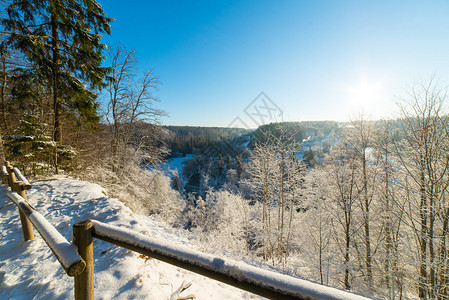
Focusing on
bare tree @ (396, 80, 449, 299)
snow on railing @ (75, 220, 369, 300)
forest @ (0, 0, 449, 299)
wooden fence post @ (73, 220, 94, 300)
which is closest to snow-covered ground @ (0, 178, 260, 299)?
wooden fence post @ (73, 220, 94, 300)

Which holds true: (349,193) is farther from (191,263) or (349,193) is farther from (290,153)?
(191,263)

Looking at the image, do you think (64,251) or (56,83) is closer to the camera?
(64,251)

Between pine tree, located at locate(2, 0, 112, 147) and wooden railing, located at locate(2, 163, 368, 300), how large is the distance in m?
8.07

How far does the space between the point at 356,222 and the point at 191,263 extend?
38.2ft

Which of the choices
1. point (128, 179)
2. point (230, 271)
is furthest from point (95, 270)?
point (128, 179)

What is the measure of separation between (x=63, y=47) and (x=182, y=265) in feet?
34.3

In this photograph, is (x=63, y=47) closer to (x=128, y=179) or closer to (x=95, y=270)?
(x=128, y=179)

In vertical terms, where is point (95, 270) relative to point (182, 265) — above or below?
below

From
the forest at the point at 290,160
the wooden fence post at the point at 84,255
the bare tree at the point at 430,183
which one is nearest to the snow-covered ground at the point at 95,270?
the wooden fence post at the point at 84,255

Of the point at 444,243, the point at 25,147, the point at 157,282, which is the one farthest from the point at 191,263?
the point at 444,243

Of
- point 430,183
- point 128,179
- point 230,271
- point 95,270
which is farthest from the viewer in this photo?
point 128,179

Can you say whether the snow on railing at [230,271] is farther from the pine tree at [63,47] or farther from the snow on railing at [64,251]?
the pine tree at [63,47]

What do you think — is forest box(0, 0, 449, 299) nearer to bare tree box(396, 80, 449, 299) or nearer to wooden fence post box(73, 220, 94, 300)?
bare tree box(396, 80, 449, 299)

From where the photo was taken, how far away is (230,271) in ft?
3.05
